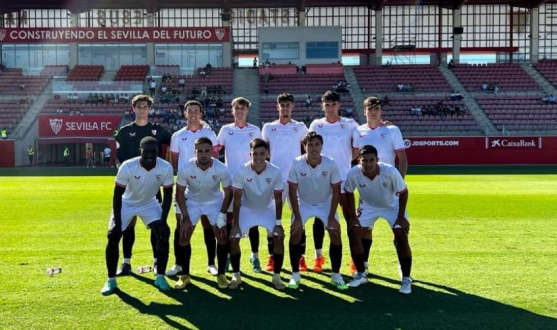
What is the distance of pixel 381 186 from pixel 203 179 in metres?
2.19

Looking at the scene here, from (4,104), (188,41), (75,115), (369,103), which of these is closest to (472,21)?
(188,41)

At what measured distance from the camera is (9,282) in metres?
6.96

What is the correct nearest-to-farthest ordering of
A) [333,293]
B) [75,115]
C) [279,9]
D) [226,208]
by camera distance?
[333,293], [226,208], [75,115], [279,9]

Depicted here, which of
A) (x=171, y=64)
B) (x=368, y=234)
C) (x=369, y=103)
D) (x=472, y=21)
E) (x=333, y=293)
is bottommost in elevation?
(x=333, y=293)

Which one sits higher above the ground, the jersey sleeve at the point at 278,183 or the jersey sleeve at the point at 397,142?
the jersey sleeve at the point at 397,142

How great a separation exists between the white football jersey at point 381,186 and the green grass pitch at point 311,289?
1002mm

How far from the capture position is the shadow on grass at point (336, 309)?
5457 mm

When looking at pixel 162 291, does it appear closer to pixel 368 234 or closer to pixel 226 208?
pixel 226 208

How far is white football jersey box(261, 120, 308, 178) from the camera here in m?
8.00

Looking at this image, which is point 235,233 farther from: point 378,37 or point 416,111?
point 378,37

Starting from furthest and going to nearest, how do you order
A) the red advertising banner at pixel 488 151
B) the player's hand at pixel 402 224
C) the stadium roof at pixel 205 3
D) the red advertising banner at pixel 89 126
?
the stadium roof at pixel 205 3 < the red advertising banner at pixel 89 126 < the red advertising banner at pixel 488 151 < the player's hand at pixel 402 224

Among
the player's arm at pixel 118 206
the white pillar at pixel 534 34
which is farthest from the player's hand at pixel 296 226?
the white pillar at pixel 534 34

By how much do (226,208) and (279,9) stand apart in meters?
46.4

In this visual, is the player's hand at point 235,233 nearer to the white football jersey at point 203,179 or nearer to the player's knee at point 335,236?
the white football jersey at point 203,179
